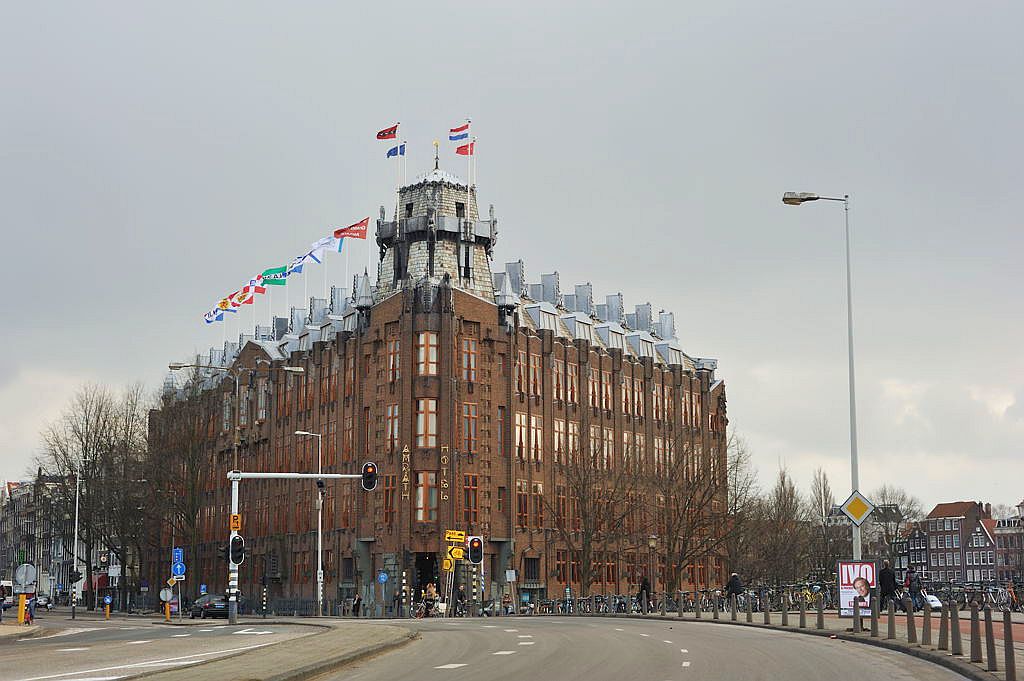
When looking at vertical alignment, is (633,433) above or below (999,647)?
above

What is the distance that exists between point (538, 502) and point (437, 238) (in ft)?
62.9

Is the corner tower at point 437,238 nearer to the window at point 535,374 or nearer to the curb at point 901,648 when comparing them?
the window at point 535,374

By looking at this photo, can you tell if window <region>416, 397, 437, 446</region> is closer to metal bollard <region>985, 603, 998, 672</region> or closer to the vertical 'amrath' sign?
the vertical 'amrath' sign

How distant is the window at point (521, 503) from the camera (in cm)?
8338

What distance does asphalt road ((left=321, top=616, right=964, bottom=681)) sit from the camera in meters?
21.2

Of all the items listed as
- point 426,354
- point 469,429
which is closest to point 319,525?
point 469,429

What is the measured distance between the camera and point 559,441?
292ft

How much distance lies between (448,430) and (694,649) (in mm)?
52845

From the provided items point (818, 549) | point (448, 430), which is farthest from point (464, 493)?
point (818, 549)

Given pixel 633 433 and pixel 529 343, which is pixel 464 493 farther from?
pixel 633 433

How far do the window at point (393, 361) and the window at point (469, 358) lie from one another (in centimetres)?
423

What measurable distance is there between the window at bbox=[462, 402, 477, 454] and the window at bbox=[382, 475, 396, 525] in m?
4.98

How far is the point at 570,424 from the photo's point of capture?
90688mm

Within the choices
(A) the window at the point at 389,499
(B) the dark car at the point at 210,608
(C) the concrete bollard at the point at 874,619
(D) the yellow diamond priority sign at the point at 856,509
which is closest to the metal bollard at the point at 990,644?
(C) the concrete bollard at the point at 874,619
